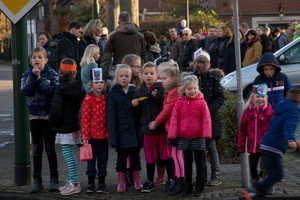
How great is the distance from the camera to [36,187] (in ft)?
24.0

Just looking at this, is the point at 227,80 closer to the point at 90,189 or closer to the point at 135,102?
the point at 135,102

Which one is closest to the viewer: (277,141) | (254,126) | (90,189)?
(277,141)

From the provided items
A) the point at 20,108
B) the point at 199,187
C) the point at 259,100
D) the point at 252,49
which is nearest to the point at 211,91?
the point at 259,100

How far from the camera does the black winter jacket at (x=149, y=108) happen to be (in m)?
7.22

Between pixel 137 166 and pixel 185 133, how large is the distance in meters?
0.90

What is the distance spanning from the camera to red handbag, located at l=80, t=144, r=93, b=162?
705cm

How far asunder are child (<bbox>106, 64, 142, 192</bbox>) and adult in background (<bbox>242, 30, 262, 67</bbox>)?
7.18 meters

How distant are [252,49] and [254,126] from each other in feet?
24.6

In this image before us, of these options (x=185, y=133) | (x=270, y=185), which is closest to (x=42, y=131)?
(x=185, y=133)

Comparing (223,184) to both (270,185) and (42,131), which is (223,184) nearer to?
(270,185)

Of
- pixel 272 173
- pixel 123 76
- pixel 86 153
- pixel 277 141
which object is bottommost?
pixel 272 173

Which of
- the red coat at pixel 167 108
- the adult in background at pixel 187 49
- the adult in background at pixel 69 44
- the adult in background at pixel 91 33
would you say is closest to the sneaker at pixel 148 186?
the red coat at pixel 167 108

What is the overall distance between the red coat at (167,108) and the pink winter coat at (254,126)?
846mm

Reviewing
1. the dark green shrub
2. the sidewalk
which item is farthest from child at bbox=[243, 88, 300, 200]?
the dark green shrub
